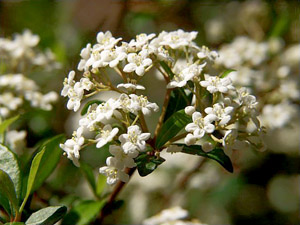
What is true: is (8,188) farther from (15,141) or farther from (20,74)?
(20,74)

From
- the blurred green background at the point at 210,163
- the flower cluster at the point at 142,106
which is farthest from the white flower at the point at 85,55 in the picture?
the blurred green background at the point at 210,163

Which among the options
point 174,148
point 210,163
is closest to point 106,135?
point 174,148

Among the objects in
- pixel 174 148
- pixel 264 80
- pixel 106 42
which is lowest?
pixel 264 80

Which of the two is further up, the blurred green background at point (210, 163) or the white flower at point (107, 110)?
the white flower at point (107, 110)

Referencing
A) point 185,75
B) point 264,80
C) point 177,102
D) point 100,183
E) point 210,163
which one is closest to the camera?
point 185,75

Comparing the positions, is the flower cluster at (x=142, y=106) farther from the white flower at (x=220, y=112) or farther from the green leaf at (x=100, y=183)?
the green leaf at (x=100, y=183)

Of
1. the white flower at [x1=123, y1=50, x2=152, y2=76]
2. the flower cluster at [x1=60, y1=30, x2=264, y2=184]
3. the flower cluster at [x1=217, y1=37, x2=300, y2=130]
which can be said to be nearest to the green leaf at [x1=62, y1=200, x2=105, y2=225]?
the flower cluster at [x1=60, y1=30, x2=264, y2=184]

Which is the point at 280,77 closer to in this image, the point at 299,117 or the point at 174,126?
the point at 299,117
